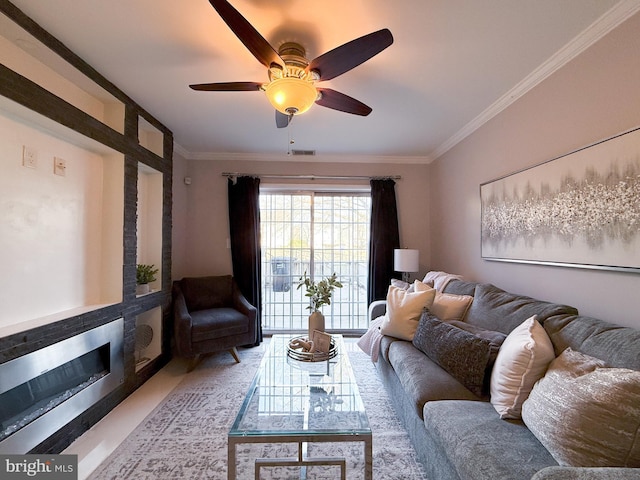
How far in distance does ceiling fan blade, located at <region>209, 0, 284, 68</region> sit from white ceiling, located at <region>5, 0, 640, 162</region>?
249 millimetres

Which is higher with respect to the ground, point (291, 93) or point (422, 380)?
point (291, 93)

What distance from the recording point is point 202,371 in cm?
302

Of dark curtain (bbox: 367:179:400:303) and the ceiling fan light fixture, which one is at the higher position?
the ceiling fan light fixture

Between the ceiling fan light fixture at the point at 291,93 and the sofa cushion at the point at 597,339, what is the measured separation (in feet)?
6.03

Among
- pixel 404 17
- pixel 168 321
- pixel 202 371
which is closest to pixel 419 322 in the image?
pixel 404 17

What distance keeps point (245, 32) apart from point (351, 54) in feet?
1.72

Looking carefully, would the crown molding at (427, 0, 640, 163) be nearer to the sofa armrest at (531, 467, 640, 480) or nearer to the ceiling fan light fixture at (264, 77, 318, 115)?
the ceiling fan light fixture at (264, 77, 318, 115)

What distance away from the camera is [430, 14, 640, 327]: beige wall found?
5.06 ft

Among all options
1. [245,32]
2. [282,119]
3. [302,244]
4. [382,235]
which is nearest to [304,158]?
[302,244]

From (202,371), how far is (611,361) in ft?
10.3

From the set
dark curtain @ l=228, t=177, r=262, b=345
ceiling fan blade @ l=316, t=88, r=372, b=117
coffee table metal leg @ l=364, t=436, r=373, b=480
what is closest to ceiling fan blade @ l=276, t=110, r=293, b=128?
ceiling fan blade @ l=316, t=88, r=372, b=117

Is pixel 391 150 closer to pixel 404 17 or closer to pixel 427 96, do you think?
pixel 427 96

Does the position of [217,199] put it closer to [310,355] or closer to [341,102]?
[341,102]

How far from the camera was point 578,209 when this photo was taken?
1.80 meters
